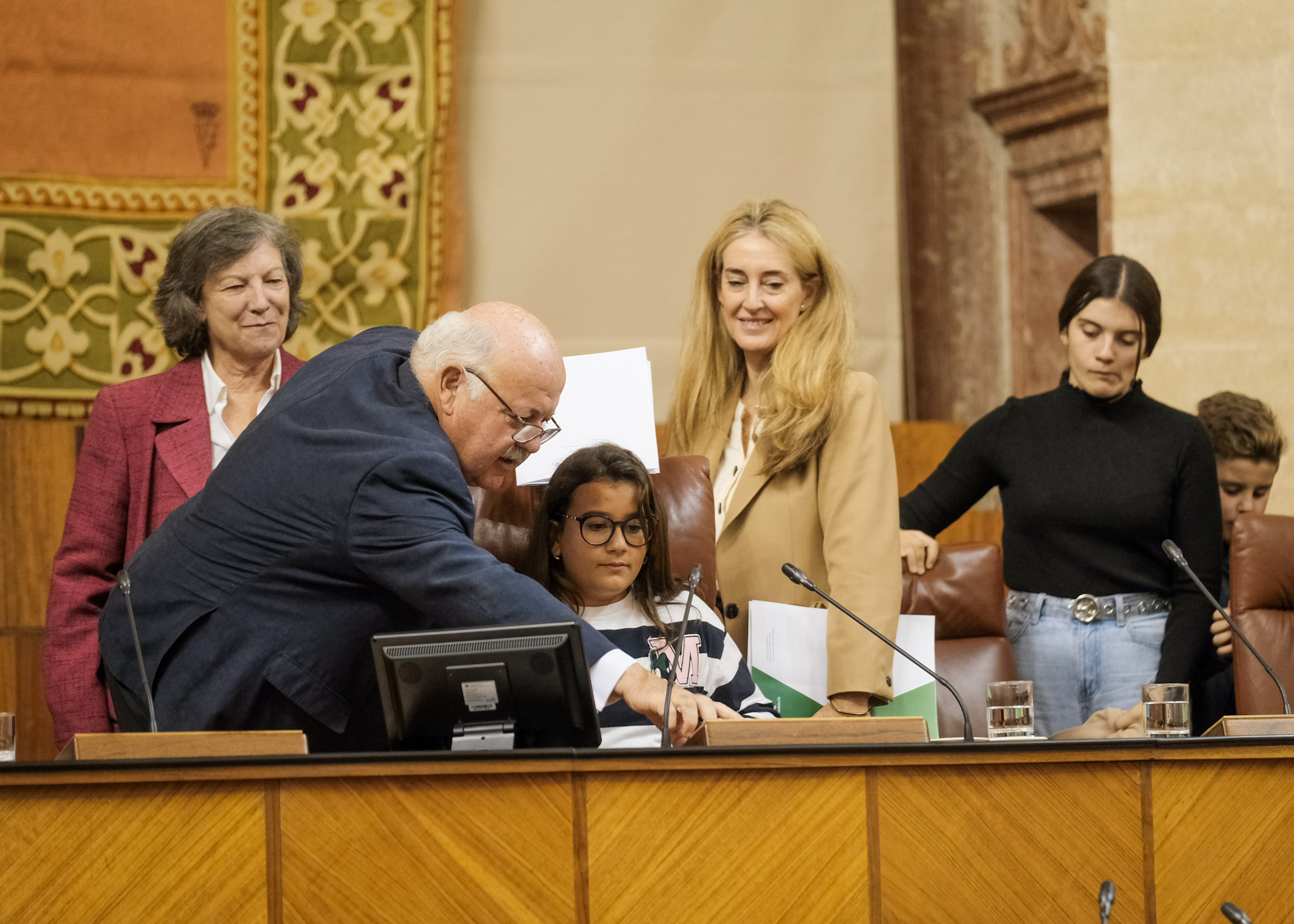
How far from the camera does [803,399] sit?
260 cm

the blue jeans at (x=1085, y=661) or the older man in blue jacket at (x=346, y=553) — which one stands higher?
the older man in blue jacket at (x=346, y=553)

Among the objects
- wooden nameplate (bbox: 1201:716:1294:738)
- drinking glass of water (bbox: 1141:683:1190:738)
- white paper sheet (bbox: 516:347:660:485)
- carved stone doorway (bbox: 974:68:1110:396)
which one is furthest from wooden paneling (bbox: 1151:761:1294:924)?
carved stone doorway (bbox: 974:68:1110:396)

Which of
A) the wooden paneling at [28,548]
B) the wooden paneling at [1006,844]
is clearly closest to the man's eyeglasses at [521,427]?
the wooden paneling at [1006,844]

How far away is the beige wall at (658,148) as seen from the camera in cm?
469

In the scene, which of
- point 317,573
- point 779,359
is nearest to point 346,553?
point 317,573

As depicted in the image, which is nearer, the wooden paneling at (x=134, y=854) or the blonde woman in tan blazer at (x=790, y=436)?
the wooden paneling at (x=134, y=854)

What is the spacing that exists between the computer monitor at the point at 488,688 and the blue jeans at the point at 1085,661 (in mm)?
1209

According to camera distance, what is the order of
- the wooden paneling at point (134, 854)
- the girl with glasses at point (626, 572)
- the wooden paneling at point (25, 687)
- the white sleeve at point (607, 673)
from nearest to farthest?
the wooden paneling at point (134, 854)
the white sleeve at point (607, 673)
the girl with glasses at point (626, 572)
the wooden paneling at point (25, 687)

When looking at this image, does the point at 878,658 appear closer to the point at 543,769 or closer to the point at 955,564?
the point at 955,564

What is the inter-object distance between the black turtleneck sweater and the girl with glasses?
2.28ft

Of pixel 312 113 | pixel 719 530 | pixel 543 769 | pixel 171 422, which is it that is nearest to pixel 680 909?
pixel 543 769

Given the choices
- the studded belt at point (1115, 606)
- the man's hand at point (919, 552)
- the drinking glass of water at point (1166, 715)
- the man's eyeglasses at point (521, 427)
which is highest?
the man's eyeglasses at point (521, 427)

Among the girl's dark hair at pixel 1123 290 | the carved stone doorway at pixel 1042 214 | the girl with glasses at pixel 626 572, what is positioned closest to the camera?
the girl with glasses at pixel 626 572

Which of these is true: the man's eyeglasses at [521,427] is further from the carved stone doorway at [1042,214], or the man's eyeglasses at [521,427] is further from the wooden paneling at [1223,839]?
the carved stone doorway at [1042,214]
